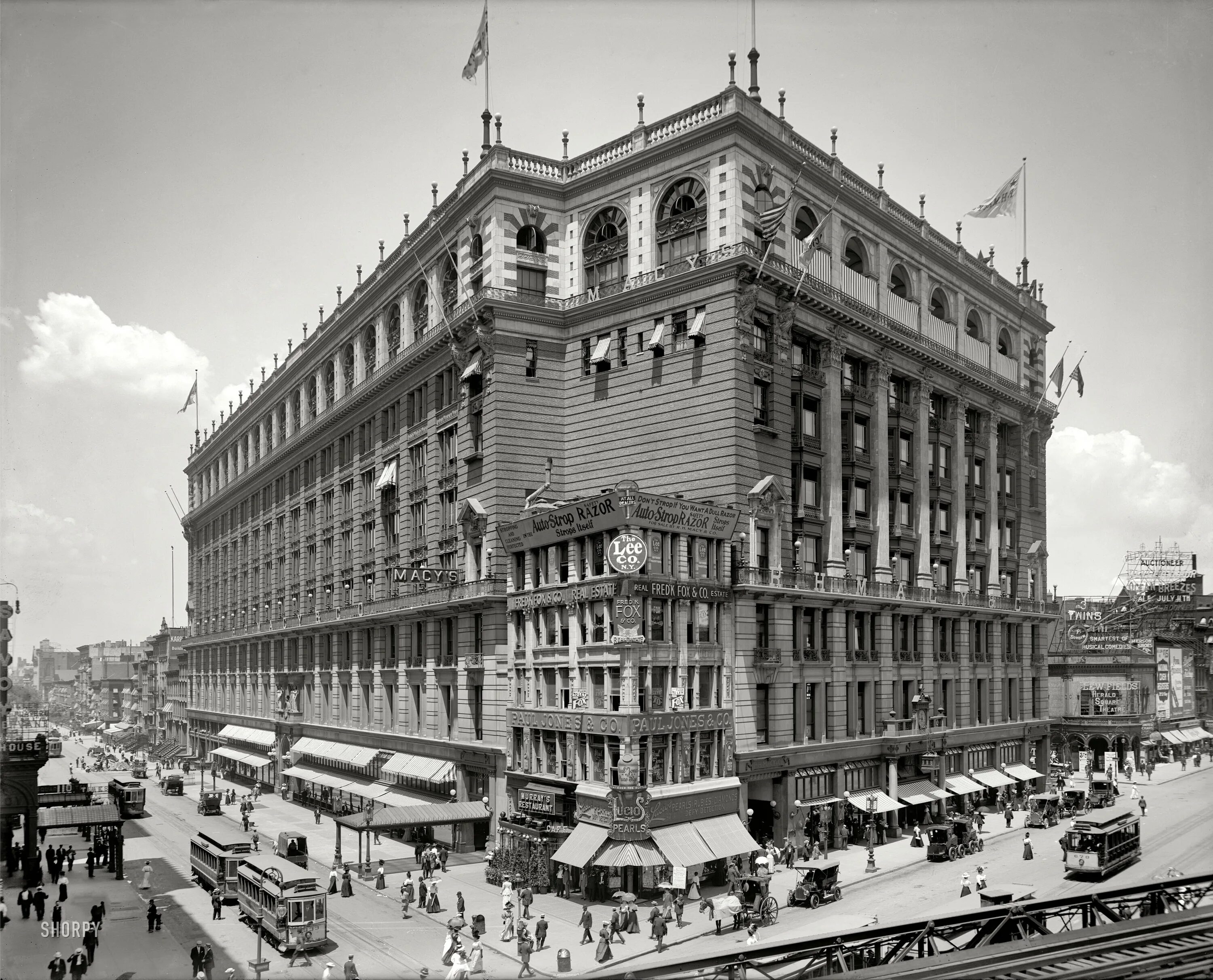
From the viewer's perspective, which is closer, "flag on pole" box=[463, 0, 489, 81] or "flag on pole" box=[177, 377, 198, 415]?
"flag on pole" box=[463, 0, 489, 81]

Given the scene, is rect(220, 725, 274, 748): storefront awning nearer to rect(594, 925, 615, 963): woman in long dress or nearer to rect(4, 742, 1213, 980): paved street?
rect(4, 742, 1213, 980): paved street

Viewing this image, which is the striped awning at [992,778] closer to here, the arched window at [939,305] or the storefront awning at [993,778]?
the storefront awning at [993,778]

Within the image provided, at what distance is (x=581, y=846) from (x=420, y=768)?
20917 millimetres

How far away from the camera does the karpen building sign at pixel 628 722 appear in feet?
152

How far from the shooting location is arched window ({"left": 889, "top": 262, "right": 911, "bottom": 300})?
7000 cm

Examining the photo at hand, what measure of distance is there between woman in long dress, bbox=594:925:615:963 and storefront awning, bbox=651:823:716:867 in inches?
313

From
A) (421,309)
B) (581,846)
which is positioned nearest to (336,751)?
(421,309)

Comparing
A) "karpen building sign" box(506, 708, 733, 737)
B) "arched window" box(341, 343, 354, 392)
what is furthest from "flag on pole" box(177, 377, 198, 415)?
"karpen building sign" box(506, 708, 733, 737)

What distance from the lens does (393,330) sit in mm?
77500

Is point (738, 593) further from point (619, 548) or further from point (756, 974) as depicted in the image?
point (756, 974)

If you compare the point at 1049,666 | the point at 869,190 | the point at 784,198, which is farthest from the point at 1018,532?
the point at 784,198

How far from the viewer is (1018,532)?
8288cm

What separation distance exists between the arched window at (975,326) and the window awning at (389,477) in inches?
1708

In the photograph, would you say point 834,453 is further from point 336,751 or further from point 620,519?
point 336,751
